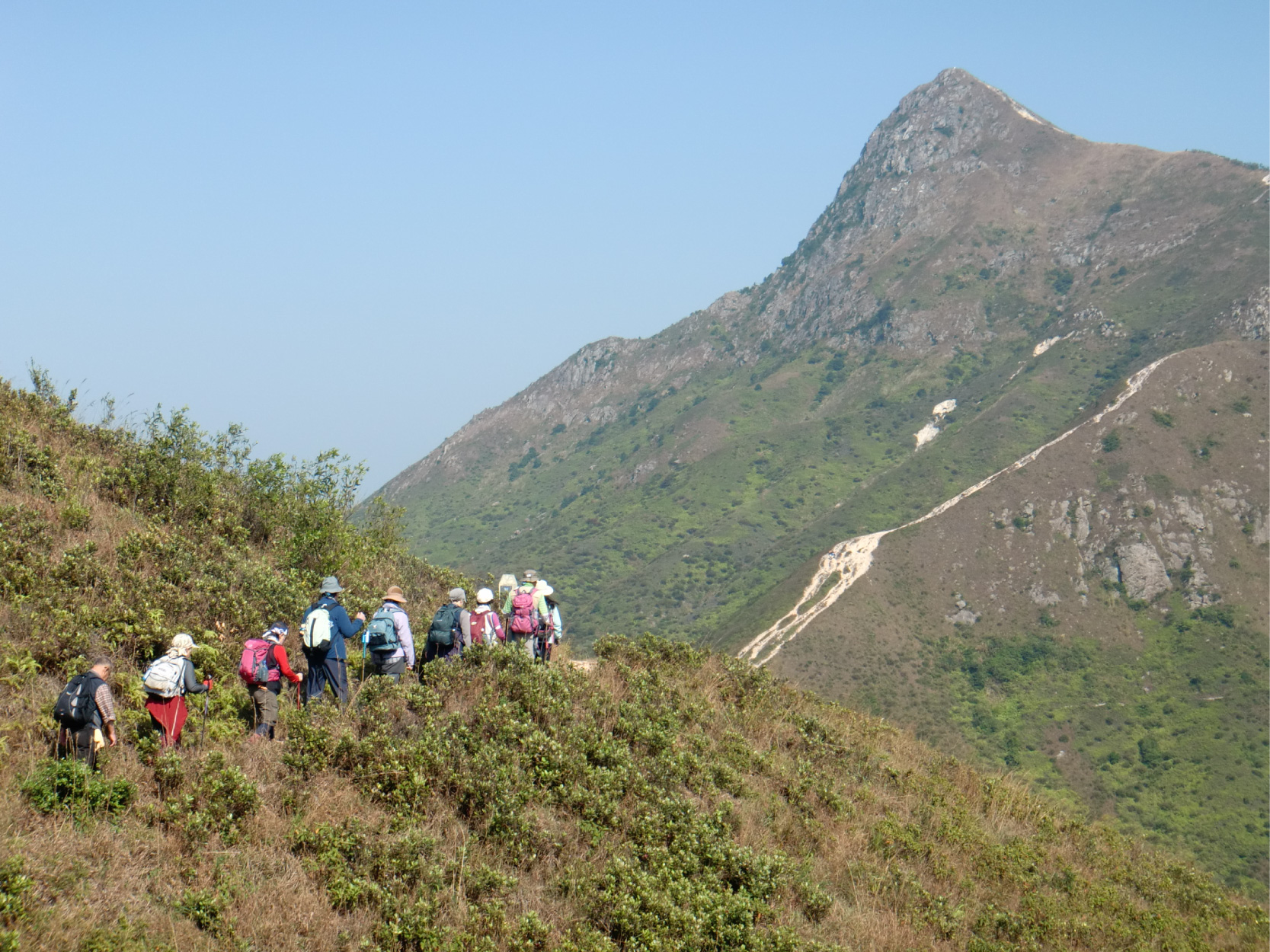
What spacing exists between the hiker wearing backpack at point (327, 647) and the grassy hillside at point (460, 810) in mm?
326

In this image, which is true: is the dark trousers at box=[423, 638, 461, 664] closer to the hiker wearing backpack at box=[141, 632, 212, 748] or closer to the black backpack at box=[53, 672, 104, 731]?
the hiker wearing backpack at box=[141, 632, 212, 748]

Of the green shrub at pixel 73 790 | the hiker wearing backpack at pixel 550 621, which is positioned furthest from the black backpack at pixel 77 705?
the hiker wearing backpack at pixel 550 621

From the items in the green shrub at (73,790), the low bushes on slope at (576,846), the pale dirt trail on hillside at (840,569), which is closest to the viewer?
the low bushes on slope at (576,846)

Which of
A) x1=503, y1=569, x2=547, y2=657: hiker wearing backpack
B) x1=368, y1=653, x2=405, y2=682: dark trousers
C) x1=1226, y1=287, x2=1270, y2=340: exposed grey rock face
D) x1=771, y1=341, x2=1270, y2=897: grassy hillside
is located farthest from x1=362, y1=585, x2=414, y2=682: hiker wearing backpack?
x1=1226, y1=287, x2=1270, y2=340: exposed grey rock face

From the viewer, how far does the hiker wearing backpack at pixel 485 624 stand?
1023 centimetres

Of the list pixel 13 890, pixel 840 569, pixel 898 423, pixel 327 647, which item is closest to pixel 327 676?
pixel 327 647

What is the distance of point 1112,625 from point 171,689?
343ft

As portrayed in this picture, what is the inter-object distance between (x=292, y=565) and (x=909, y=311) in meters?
200

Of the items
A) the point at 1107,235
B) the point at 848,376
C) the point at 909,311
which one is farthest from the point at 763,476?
the point at 1107,235

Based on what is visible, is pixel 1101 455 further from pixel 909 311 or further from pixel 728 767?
pixel 728 767

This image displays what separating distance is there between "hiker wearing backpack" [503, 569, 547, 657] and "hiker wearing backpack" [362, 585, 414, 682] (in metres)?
1.58

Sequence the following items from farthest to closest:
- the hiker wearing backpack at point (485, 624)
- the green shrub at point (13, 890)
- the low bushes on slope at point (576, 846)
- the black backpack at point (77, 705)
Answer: the hiker wearing backpack at point (485, 624)
the black backpack at point (77, 705)
the low bushes on slope at point (576, 846)
the green shrub at point (13, 890)

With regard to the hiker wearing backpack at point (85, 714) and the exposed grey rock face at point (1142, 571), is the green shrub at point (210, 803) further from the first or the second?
the exposed grey rock face at point (1142, 571)

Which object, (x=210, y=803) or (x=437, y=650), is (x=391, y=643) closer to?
(x=437, y=650)
